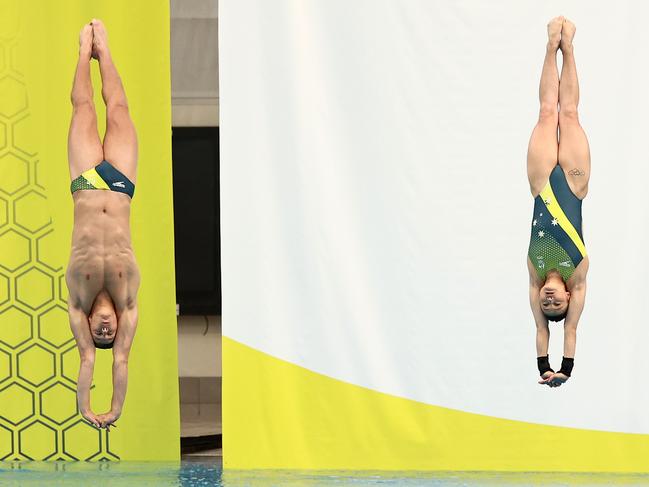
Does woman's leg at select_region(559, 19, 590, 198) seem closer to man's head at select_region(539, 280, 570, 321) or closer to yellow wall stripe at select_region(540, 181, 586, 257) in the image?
yellow wall stripe at select_region(540, 181, 586, 257)

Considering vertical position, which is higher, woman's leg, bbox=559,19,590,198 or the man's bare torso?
woman's leg, bbox=559,19,590,198

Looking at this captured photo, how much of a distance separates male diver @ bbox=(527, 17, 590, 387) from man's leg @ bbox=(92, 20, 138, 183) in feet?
7.48

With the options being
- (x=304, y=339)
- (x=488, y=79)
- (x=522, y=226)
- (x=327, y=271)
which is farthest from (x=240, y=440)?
(x=488, y=79)

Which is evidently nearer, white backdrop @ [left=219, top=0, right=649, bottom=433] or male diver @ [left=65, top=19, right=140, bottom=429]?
male diver @ [left=65, top=19, right=140, bottom=429]

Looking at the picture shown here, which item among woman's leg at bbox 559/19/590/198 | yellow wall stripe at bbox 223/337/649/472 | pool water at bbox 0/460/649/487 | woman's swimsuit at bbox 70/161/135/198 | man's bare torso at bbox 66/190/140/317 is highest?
woman's leg at bbox 559/19/590/198

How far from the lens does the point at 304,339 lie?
752 cm

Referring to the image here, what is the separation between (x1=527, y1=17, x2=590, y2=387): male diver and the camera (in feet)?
20.7

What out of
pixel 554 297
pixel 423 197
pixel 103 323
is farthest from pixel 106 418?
pixel 554 297

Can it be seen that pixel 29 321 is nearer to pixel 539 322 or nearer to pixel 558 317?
pixel 539 322

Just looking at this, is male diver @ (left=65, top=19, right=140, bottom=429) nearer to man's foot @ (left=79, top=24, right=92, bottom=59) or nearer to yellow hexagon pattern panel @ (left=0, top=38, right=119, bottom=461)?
man's foot @ (left=79, top=24, right=92, bottom=59)

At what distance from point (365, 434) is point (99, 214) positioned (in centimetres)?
245

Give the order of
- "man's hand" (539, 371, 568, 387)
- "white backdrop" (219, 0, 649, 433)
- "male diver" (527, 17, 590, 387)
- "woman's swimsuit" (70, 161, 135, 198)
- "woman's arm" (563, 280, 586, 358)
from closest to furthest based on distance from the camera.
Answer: "woman's swimsuit" (70, 161, 135, 198) < "male diver" (527, 17, 590, 387) < "woman's arm" (563, 280, 586, 358) < "man's hand" (539, 371, 568, 387) < "white backdrop" (219, 0, 649, 433)

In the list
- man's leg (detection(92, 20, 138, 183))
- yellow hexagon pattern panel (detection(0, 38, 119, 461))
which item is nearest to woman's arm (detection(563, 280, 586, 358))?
man's leg (detection(92, 20, 138, 183))

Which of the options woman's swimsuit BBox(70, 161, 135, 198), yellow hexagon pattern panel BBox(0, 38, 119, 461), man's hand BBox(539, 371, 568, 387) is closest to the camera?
woman's swimsuit BBox(70, 161, 135, 198)
